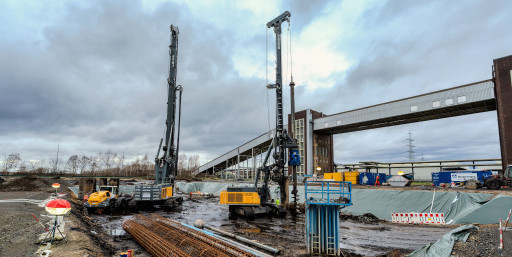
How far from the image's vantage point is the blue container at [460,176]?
31447mm

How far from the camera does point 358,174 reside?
36.7 meters

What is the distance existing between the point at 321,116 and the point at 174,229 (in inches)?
1653

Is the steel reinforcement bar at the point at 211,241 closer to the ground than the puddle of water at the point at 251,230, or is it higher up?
higher up

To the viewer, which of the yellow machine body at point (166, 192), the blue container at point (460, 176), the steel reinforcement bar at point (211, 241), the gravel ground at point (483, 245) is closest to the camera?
the gravel ground at point (483, 245)

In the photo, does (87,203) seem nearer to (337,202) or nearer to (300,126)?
(337,202)

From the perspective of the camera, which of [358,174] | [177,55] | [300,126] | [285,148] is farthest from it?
[300,126]

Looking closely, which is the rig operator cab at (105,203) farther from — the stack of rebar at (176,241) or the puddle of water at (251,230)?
the puddle of water at (251,230)

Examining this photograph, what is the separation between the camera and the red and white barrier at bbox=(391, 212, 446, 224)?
57.0 feet

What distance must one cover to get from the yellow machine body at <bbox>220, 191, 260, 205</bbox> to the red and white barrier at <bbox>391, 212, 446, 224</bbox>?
9.61m

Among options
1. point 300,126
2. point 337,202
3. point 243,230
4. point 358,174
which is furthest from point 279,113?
point 300,126

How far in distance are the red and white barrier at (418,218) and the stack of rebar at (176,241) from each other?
14215mm

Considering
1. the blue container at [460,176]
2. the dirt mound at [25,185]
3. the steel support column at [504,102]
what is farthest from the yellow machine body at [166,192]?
the steel support column at [504,102]

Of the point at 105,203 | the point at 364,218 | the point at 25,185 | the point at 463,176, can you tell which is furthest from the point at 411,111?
the point at 25,185

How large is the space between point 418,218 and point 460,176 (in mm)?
20716
